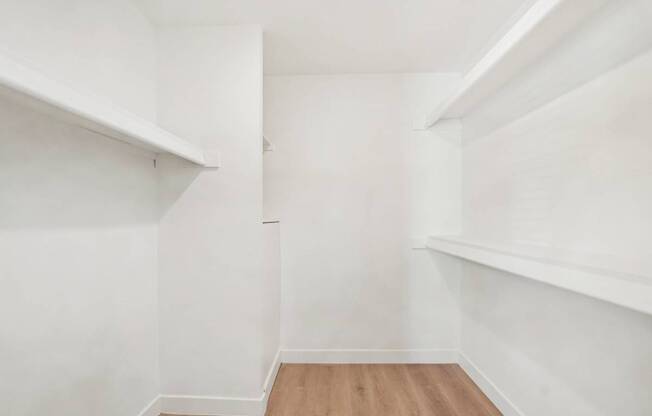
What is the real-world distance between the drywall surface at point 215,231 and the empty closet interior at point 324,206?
1 centimetres

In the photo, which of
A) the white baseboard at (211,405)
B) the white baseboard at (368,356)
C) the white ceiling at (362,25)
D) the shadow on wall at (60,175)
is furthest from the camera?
the white baseboard at (368,356)

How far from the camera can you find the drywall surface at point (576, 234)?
1.08m

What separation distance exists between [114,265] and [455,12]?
2228 millimetres

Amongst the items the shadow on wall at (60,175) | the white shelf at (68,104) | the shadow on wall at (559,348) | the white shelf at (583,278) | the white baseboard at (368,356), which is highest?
the white shelf at (68,104)

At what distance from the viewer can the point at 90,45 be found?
1.39 metres

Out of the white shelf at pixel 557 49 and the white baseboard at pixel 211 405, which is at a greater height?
the white shelf at pixel 557 49

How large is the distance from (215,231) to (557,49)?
76.4 inches

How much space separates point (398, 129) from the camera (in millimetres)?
2525

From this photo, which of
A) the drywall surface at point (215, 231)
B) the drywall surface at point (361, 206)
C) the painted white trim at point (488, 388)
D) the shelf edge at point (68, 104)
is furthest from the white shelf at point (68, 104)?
the painted white trim at point (488, 388)

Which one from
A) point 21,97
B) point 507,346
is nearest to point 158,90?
point 21,97

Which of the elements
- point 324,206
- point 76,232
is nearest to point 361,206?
→ point 324,206

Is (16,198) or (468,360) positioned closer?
(16,198)

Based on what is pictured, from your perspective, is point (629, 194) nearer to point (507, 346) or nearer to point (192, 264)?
point (507, 346)

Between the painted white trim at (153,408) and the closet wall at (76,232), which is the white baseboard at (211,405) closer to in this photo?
the painted white trim at (153,408)
